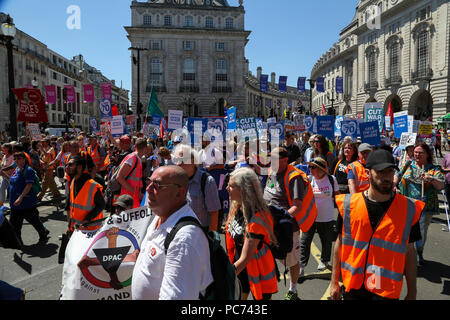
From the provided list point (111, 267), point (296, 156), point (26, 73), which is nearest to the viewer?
point (111, 267)

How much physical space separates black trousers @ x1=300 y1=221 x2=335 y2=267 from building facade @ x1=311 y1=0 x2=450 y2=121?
127 ft

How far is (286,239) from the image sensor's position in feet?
10.2

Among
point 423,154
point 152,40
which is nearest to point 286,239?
point 423,154

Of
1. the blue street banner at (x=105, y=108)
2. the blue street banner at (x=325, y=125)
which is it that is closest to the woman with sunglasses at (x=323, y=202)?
the blue street banner at (x=325, y=125)

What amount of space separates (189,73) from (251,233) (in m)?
60.9

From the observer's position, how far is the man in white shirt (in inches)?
68.8

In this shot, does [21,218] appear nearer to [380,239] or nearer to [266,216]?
[266,216]

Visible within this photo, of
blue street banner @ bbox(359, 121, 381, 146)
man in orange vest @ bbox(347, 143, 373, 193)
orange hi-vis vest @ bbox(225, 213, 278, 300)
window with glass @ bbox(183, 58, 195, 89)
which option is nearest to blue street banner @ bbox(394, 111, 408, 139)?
blue street banner @ bbox(359, 121, 381, 146)

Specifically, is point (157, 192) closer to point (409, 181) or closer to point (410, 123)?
point (409, 181)

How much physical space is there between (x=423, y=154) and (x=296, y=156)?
11.7 ft

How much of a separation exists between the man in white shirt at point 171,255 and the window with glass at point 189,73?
60.7 m

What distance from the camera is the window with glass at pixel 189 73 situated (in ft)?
199

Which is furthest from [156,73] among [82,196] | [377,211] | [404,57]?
[377,211]

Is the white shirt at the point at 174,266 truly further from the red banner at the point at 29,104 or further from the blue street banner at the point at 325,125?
the blue street banner at the point at 325,125
